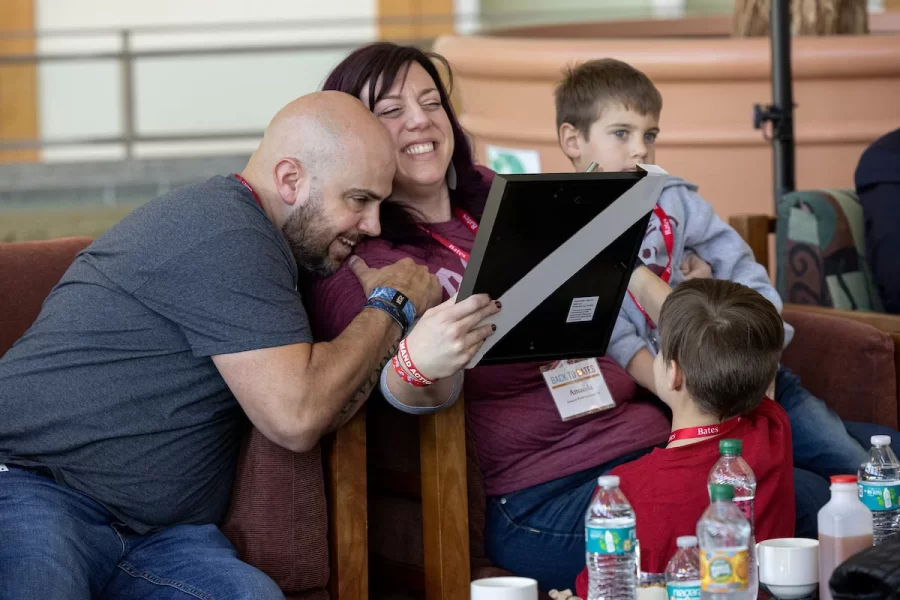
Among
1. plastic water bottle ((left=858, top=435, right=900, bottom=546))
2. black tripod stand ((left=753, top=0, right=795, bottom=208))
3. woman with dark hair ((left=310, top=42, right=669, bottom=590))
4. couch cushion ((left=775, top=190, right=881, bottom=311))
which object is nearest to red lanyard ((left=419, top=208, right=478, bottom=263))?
woman with dark hair ((left=310, top=42, right=669, bottom=590))

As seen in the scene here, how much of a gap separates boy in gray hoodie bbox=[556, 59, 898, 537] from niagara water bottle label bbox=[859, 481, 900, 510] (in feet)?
2.33

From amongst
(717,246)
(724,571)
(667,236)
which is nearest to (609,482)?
(724,571)

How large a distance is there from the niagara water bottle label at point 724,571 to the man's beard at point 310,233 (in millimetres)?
937

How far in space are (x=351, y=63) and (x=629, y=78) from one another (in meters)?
0.59

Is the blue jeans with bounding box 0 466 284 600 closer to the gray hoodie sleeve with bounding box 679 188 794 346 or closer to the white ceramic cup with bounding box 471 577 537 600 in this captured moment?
the white ceramic cup with bounding box 471 577 537 600

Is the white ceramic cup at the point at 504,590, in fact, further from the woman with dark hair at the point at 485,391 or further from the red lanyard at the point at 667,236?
the red lanyard at the point at 667,236

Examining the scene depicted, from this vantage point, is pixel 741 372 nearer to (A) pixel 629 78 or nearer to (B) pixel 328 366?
(B) pixel 328 366

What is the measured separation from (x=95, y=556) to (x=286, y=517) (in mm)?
297

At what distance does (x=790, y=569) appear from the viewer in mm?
1652

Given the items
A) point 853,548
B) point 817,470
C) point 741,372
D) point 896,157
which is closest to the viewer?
point 853,548

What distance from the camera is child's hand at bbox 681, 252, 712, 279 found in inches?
102

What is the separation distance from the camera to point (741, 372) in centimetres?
192

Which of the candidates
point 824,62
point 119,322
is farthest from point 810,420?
point 824,62

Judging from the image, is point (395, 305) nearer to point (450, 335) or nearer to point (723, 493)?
point (450, 335)
